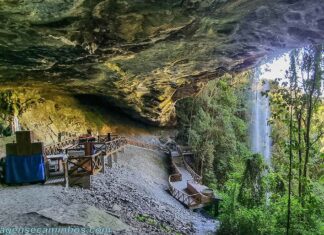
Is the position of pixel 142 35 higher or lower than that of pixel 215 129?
higher

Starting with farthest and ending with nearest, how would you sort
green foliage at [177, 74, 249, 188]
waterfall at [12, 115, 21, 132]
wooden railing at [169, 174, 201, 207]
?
green foliage at [177, 74, 249, 188]
wooden railing at [169, 174, 201, 207]
waterfall at [12, 115, 21, 132]

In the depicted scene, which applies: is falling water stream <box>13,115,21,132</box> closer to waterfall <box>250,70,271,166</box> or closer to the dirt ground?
the dirt ground

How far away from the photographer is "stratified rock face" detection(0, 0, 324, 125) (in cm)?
773

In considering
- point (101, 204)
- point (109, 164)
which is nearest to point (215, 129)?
point (109, 164)

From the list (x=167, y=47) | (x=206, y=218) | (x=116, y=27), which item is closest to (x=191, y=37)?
(x=167, y=47)

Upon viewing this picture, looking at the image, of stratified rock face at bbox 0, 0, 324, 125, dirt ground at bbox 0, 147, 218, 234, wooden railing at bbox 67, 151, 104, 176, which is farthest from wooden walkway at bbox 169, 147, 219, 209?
wooden railing at bbox 67, 151, 104, 176

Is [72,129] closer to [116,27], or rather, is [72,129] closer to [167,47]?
[167,47]

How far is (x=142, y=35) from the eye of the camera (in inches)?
381

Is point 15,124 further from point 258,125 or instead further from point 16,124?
point 258,125

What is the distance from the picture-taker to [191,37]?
34.3 feet

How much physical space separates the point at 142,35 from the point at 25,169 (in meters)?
6.13

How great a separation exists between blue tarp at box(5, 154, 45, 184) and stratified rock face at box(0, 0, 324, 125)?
11.8ft

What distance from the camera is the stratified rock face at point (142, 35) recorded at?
773 centimetres

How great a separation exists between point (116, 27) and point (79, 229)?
540cm
